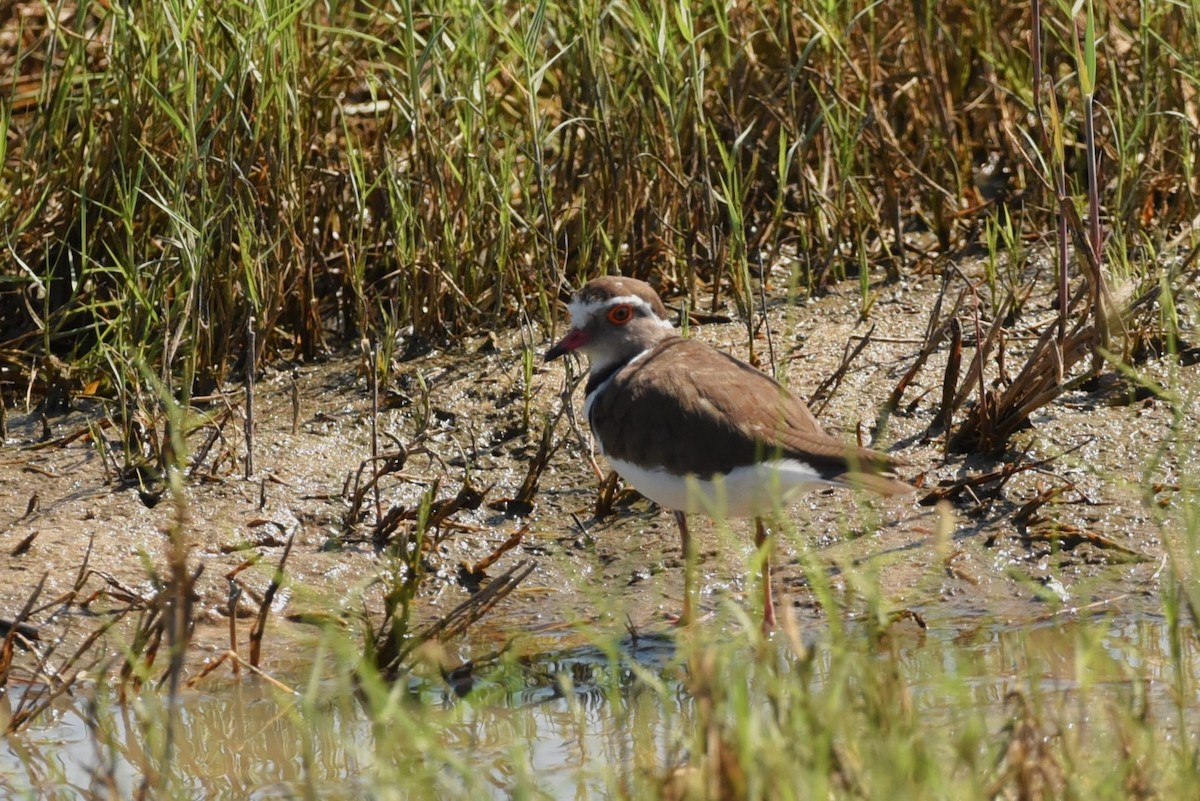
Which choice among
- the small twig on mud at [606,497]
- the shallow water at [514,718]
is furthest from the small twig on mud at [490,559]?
the shallow water at [514,718]

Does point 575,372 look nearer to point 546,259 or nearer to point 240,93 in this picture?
point 546,259

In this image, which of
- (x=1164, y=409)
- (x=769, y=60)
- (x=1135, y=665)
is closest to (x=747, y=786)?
(x=1135, y=665)

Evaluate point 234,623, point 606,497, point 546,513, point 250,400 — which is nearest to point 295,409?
point 250,400

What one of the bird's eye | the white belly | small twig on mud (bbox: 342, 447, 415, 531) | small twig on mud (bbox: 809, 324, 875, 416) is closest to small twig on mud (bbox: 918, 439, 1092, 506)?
small twig on mud (bbox: 809, 324, 875, 416)

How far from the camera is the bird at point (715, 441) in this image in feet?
16.3

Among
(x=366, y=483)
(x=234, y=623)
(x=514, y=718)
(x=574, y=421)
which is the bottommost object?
(x=514, y=718)

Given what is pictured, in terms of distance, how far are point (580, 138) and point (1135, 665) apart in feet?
A: 11.7

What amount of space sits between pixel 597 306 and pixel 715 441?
0.98 metres

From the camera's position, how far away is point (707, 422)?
5211 mm

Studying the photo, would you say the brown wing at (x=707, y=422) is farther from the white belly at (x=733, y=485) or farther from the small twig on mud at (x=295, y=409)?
the small twig on mud at (x=295, y=409)

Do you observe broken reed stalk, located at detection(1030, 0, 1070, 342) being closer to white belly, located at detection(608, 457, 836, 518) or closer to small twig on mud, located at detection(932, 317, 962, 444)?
small twig on mud, located at detection(932, 317, 962, 444)

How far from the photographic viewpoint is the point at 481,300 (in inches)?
275

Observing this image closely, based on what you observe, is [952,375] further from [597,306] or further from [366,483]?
[366,483]

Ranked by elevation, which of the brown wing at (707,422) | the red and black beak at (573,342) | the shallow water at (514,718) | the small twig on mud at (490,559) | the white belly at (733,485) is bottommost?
the shallow water at (514,718)
